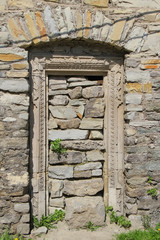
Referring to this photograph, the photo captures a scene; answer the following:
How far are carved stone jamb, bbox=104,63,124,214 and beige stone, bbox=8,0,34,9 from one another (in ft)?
4.77

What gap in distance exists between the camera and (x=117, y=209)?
384 centimetres

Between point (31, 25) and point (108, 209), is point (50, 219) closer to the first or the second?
point (108, 209)

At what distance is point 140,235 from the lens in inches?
132

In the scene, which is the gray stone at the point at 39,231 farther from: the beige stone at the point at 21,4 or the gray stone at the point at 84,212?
the beige stone at the point at 21,4

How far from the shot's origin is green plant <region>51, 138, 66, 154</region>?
3734mm

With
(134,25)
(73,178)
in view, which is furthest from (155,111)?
(73,178)

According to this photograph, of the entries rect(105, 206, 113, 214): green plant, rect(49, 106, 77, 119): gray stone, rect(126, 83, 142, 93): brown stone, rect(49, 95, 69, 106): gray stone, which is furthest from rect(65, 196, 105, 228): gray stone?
rect(126, 83, 142, 93): brown stone

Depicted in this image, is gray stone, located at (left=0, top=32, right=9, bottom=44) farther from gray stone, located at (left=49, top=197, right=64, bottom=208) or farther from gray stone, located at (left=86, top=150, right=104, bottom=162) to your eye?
gray stone, located at (left=49, top=197, right=64, bottom=208)

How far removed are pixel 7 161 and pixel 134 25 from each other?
2580 millimetres

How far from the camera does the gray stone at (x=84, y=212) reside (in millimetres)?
3621

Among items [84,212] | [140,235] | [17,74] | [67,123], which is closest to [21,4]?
[17,74]

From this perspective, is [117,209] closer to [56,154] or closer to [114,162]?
[114,162]

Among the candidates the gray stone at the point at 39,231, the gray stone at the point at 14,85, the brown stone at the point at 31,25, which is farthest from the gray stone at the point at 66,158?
the brown stone at the point at 31,25

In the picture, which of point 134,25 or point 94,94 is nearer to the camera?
point 134,25
